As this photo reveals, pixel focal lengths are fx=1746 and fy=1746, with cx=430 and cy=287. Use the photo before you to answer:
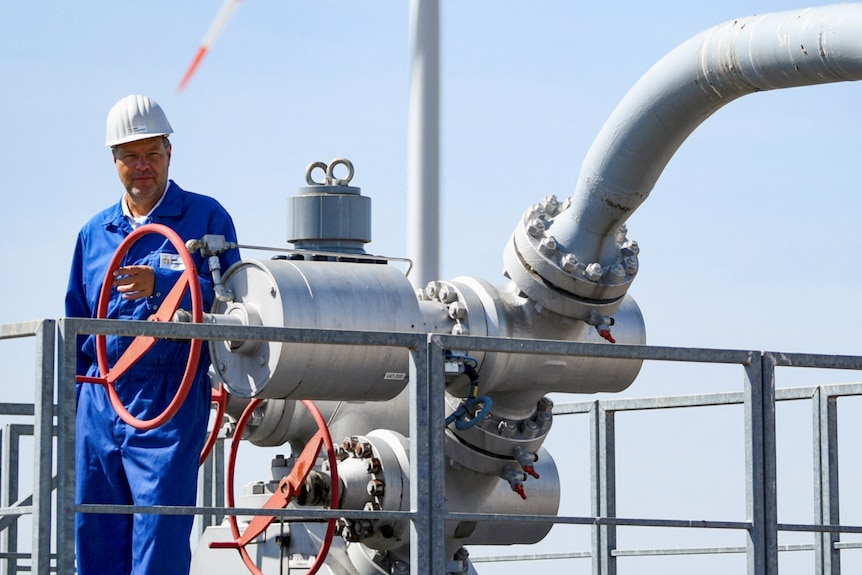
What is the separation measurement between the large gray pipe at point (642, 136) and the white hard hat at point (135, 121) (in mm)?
1326

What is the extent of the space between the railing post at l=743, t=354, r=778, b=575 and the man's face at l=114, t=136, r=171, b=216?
81.9 inches

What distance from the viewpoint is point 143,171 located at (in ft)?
19.6

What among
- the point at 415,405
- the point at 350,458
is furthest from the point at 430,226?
the point at 415,405

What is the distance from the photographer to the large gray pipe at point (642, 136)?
5.63m

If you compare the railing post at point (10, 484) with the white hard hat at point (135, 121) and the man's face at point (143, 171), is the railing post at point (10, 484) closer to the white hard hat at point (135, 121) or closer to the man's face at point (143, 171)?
the man's face at point (143, 171)

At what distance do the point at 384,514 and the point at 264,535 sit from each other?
2.39 meters

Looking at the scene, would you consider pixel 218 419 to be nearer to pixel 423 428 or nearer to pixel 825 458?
pixel 423 428

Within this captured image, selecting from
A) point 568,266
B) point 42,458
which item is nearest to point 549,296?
point 568,266

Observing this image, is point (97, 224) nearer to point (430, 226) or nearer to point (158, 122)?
point (158, 122)

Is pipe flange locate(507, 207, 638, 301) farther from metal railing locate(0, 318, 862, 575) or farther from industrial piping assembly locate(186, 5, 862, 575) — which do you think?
metal railing locate(0, 318, 862, 575)

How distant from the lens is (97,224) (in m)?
6.14

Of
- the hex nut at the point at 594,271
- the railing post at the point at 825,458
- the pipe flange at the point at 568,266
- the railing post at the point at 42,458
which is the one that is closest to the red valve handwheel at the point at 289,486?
the pipe flange at the point at 568,266

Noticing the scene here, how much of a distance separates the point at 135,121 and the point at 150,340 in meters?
0.84

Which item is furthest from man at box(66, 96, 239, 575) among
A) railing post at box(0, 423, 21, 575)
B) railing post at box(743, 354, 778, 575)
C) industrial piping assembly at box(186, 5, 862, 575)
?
railing post at box(0, 423, 21, 575)
